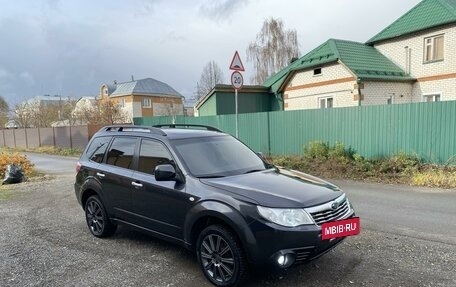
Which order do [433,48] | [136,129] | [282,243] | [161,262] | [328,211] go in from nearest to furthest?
[282,243] < [328,211] < [161,262] < [136,129] < [433,48]

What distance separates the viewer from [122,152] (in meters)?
5.25

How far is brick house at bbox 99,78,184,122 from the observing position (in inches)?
2180

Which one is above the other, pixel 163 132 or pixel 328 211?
pixel 163 132

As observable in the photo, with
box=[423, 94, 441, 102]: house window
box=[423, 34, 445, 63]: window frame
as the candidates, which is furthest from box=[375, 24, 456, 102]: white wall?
box=[423, 94, 441, 102]: house window

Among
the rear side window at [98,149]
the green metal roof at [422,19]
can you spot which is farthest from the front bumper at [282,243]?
the green metal roof at [422,19]

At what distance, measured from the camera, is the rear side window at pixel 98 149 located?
5.68 metres

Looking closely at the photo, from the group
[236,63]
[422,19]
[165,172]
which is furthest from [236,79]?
[422,19]

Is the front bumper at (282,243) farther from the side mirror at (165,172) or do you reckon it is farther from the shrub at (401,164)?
the shrub at (401,164)

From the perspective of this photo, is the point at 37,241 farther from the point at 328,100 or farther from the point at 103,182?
the point at 328,100

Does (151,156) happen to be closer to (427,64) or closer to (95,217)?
(95,217)

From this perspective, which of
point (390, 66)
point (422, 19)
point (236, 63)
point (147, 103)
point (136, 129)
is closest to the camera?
point (136, 129)

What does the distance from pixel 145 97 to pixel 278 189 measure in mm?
54897

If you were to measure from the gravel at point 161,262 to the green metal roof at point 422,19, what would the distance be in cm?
1583

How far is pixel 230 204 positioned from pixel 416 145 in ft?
28.8
